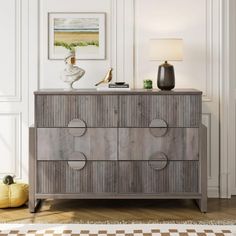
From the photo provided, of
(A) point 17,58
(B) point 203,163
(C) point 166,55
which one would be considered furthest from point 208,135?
(A) point 17,58

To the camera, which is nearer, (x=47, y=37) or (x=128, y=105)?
(x=128, y=105)

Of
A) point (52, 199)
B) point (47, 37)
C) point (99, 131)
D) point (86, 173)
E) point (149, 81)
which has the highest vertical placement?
point (47, 37)

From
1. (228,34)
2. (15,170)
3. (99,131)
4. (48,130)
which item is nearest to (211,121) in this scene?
(228,34)

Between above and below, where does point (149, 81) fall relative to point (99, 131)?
above

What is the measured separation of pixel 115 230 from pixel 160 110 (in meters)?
1.02

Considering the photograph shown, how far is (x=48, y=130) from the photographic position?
4.10 m

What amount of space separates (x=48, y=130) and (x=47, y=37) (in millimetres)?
959

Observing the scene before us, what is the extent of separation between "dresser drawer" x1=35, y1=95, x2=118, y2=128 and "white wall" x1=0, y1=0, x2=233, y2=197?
22.1 inches

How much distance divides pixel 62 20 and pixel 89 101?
3.01ft

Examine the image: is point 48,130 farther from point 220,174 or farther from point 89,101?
point 220,174

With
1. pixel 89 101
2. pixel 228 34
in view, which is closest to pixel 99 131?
pixel 89 101

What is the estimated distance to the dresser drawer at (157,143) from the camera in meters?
4.10

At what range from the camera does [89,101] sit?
13.4 ft

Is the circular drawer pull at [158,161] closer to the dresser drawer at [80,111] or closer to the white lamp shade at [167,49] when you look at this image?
the dresser drawer at [80,111]
